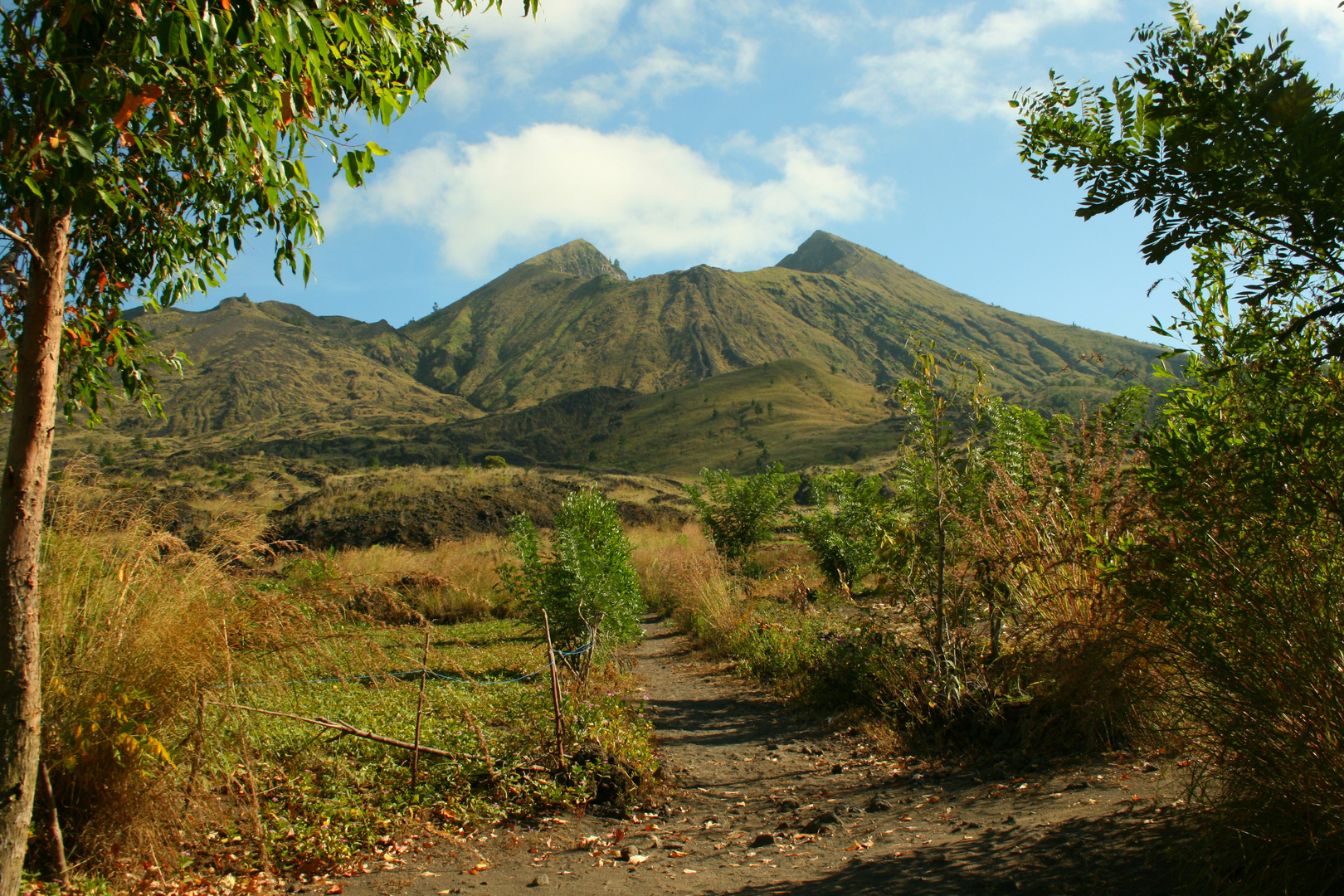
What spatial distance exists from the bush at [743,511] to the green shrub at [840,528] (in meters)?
1.26

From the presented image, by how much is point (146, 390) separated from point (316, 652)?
177 centimetres

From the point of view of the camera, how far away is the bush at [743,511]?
18.7 meters

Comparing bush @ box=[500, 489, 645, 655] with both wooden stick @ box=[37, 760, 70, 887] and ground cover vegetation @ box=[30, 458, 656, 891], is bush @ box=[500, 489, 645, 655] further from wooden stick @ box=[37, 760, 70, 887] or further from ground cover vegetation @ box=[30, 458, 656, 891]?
wooden stick @ box=[37, 760, 70, 887]

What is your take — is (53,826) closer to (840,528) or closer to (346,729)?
(346,729)

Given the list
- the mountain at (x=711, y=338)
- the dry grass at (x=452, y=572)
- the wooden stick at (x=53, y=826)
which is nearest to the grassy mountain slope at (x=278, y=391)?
the mountain at (x=711, y=338)

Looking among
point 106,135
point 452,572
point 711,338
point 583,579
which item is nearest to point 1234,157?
point 106,135

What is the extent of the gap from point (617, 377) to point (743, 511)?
133 meters

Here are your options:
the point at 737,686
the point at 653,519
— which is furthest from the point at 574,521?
the point at 653,519

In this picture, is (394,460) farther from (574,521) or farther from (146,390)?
(146,390)

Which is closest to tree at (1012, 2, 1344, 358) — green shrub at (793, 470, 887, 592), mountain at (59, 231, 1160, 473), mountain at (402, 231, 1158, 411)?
green shrub at (793, 470, 887, 592)

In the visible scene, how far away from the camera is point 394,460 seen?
249 feet

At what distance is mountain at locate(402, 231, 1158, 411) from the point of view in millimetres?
147500

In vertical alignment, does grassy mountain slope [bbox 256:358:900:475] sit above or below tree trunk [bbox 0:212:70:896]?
above

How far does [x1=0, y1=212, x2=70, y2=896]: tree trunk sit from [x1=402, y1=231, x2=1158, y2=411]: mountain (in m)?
132
